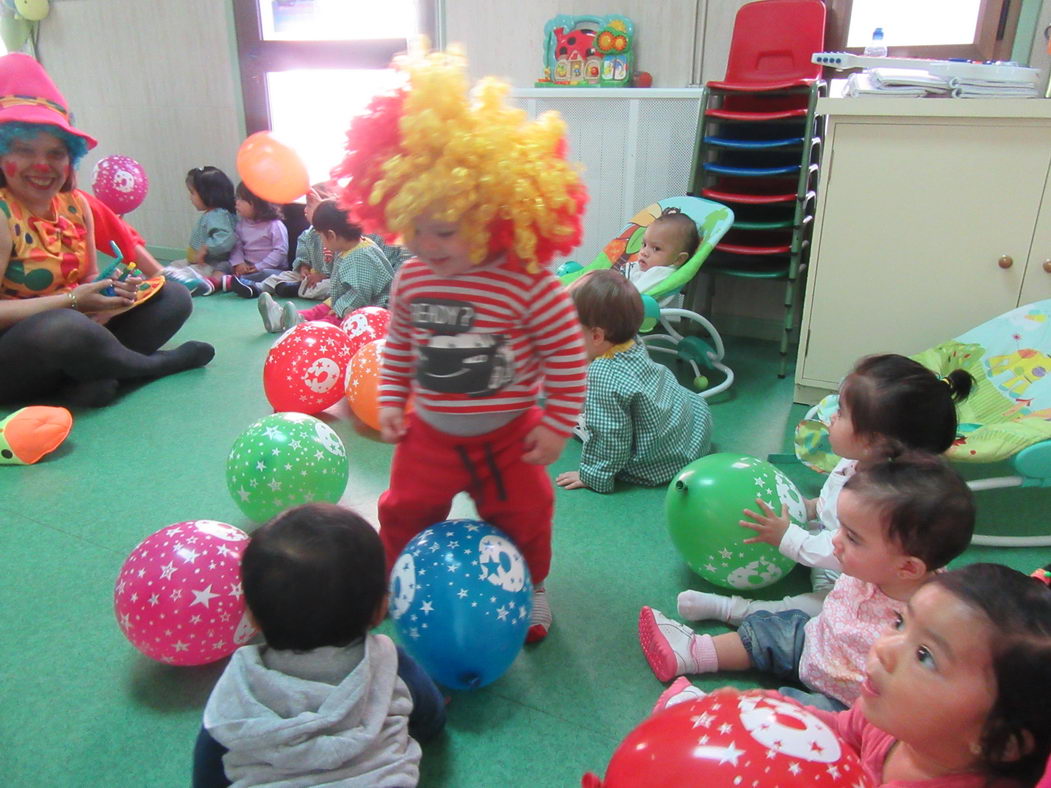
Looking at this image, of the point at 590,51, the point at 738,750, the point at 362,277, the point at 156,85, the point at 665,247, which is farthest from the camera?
the point at 156,85

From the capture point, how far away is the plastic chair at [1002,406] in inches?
75.4

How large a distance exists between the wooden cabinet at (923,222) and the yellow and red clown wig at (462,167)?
1.67 meters

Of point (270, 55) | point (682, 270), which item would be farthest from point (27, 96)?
point (270, 55)

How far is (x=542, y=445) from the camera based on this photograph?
150 centimetres

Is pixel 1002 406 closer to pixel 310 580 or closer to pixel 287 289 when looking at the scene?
pixel 310 580

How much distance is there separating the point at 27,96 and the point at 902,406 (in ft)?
9.72

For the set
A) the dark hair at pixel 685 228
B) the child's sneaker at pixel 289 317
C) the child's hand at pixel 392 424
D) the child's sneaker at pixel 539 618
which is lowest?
the child's sneaker at pixel 289 317

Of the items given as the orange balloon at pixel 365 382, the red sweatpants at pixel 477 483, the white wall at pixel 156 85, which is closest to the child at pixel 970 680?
the red sweatpants at pixel 477 483

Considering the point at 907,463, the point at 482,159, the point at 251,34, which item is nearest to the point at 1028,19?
the point at 907,463

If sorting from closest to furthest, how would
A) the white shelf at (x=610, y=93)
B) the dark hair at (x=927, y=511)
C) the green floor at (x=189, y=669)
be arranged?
the dark hair at (x=927, y=511) → the green floor at (x=189, y=669) → the white shelf at (x=610, y=93)

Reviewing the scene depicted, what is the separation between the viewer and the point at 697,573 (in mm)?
1892

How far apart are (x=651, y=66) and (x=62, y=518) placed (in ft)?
11.0

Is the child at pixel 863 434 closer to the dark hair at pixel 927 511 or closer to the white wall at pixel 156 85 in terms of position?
the dark hair at pixel 927 511

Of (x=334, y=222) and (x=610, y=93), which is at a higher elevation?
(x=610, y=93)
